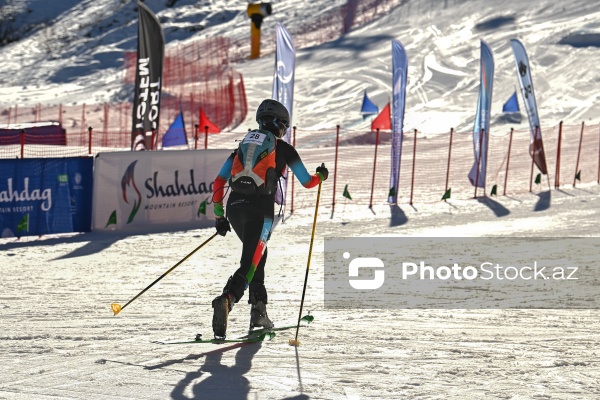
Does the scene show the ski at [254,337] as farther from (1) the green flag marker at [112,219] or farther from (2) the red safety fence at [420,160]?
(2) the red safety fence at [420,160]

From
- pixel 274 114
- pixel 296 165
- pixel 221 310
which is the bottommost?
pixel 221 310

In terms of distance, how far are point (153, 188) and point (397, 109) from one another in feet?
17.3

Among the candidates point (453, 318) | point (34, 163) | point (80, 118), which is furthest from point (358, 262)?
point (80, 118)

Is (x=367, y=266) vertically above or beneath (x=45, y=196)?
beneath

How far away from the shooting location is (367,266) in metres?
11.8

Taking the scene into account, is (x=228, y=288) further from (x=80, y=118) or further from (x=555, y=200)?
(x=80, y=118)

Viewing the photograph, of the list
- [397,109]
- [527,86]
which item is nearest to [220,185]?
[397,109]

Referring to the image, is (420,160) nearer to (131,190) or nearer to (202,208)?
(202,208)

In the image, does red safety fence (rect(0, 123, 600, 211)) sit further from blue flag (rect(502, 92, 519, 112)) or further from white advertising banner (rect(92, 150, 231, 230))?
white advertising banner (rect(92, 150, 231, 230))

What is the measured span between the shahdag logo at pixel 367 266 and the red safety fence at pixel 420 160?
5735mm

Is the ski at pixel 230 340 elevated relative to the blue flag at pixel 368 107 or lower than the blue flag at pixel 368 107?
lower

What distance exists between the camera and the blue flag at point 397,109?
1853 centimetres

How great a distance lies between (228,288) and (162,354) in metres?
0.61

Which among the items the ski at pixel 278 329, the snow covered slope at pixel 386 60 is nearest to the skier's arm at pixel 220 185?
the ski at pixel 278 329
